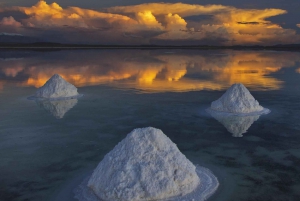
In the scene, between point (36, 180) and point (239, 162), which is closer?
point (36, 180)

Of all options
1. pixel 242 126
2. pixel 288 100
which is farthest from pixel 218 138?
pixel 288 100

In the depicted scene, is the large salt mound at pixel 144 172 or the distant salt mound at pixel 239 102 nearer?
the large salt mound at pixel 144 172

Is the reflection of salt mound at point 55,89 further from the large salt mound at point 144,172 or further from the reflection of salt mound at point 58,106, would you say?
the large salt mound at point 144,172

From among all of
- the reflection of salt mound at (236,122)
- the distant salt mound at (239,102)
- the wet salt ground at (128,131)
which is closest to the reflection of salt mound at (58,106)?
the wet salt ground at (128,131)

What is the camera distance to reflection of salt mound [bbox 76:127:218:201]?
779 centimetres

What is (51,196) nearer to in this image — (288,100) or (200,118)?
(200,118)

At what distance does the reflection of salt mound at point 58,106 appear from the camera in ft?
55.6

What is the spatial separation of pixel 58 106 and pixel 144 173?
38.3ft

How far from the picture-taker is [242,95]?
654 inches

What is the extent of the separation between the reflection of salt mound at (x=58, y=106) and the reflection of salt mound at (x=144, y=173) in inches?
342

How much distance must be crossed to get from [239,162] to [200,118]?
18.4ft

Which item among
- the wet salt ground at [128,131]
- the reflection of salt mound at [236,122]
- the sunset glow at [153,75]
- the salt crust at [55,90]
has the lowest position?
the sunset glow at [153,75]

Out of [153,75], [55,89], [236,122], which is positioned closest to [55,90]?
[55,89]

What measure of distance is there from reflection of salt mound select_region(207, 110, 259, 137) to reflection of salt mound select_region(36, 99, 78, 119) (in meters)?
7.44
